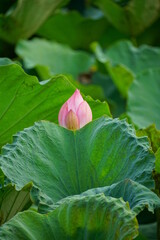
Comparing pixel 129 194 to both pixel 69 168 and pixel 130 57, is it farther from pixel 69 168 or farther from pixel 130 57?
pixel 130 57

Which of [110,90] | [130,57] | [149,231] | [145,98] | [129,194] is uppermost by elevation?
[129,194]

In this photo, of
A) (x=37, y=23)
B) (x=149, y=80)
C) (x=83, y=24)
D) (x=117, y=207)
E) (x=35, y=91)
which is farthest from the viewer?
(x=83, y=24)

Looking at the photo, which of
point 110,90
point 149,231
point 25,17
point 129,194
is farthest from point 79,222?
point 110,90

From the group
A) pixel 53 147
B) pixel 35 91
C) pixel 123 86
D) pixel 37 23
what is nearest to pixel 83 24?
pixel 37 23

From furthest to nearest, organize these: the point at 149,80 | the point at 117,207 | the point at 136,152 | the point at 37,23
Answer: the point at 37,23 < the point at 149,80 < the point at 136,152 < the point at 117,207

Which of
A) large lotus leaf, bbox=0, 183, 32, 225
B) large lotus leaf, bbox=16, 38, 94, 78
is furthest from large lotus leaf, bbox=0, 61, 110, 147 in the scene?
large lotus leaf, bbox=16, 38, 94, 78

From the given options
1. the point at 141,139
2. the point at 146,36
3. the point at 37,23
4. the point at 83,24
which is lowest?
the point at 146,36

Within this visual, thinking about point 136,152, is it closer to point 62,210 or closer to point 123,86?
point 62,210
